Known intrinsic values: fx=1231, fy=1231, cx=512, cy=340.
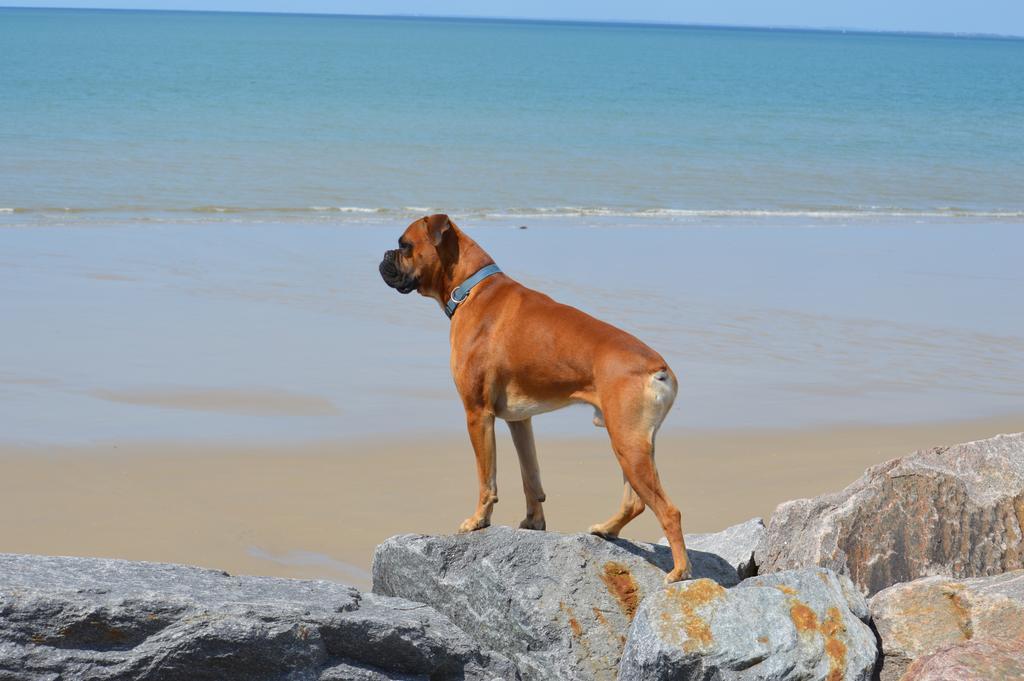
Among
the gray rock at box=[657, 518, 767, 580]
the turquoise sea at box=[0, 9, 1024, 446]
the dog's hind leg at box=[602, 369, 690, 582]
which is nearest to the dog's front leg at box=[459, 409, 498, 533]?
Answer: the dog's hind leg at box=[602, 369, 690, 582]

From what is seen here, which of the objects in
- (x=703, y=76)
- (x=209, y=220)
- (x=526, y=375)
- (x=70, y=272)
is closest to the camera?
(x=526, y=375)

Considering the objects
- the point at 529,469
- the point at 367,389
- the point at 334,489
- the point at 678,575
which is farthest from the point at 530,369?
the point at 367,389

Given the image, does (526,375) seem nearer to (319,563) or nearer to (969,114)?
(319,563)

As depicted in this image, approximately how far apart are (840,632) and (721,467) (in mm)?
4388

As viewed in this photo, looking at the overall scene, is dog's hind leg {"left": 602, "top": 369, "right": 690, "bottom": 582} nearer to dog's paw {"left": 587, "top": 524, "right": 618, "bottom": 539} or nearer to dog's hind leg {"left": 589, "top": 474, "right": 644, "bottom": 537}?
dog's hind leg {"left": 589, "top": 474, "right": 644, "bottom": 537}

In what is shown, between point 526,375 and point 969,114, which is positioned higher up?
point 969,114

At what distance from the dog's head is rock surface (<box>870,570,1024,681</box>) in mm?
2677

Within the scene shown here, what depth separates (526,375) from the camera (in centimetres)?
586

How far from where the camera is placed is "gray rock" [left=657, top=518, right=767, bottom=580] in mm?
6531

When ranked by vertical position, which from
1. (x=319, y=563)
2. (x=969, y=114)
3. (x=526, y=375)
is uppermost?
(x=969, y=114)

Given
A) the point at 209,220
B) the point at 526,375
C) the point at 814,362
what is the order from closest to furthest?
the point at 526,375
the point at 814,362
the point at 209,220

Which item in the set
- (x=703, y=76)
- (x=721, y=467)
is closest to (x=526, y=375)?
(x=721, y=467)

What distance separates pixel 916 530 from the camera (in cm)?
611

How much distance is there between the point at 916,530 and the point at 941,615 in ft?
2.46
